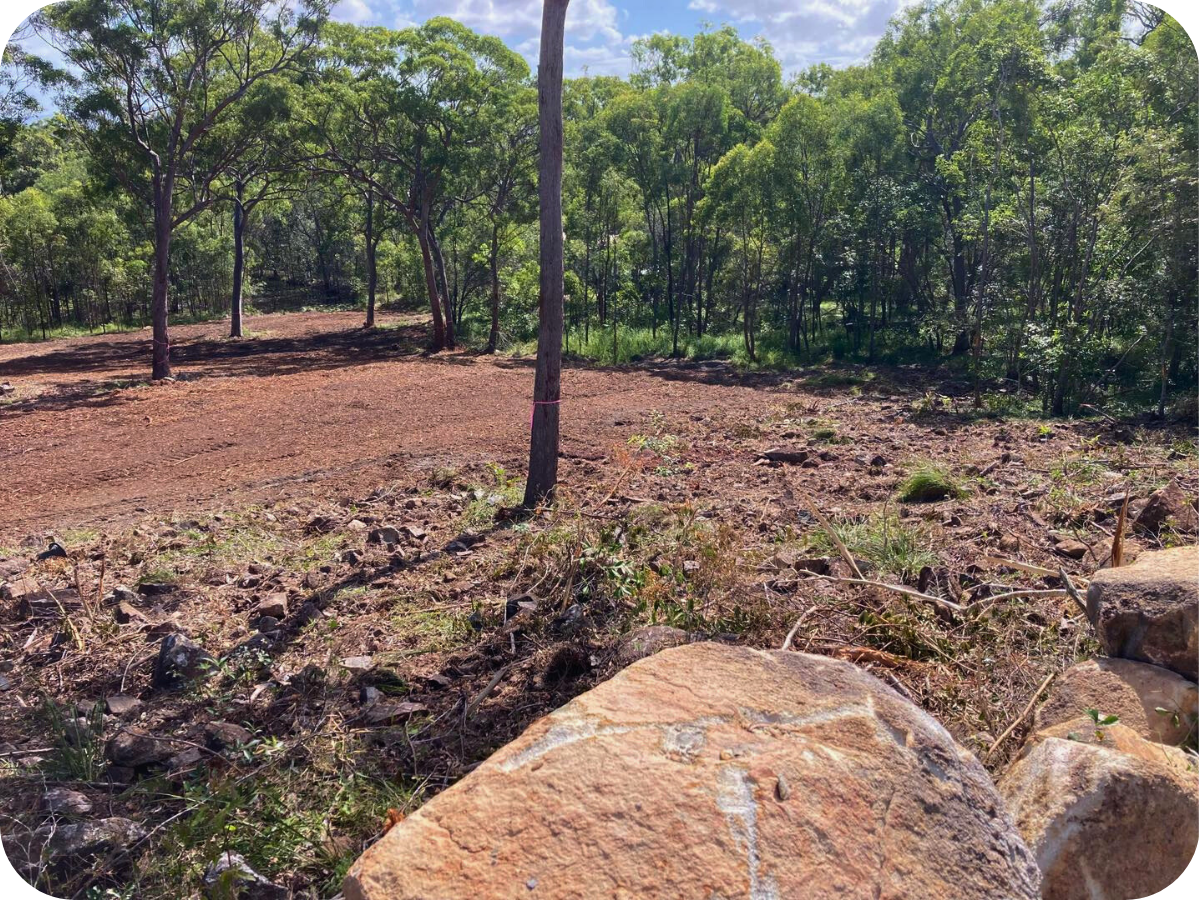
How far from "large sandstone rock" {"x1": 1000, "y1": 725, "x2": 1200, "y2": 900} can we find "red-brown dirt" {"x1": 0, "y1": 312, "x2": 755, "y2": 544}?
19.7 ft

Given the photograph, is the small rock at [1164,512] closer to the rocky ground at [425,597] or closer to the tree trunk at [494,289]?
the rocky ground at [425,597]

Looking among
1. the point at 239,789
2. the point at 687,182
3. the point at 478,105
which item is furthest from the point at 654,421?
the point at 687,182

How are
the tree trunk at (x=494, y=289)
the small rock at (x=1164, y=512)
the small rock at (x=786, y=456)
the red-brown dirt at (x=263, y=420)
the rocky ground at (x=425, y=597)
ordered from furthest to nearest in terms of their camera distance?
the tree trunk at (x=494, y=289), the small rock at (x=786, y=456), the red-brown dirt at (x=263, y=420), the small rock at (x=1164, y=512), the rocky ground at (x=425, y=597)

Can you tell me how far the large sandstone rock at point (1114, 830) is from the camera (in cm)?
221

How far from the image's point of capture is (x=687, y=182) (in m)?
24.2

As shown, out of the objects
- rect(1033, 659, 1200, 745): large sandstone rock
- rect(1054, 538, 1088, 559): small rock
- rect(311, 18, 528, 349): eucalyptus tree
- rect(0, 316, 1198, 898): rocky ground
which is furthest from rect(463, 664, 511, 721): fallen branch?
rect(311, 18, 528, 349): eucalyptus tree

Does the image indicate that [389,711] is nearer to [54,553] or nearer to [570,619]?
[570,619]

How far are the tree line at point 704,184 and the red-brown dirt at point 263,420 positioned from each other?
7.58ft

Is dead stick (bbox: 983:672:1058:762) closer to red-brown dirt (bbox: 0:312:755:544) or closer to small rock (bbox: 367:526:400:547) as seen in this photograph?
small rock (bbox: 367:526:400:547)

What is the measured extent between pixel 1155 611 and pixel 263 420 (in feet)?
35.9

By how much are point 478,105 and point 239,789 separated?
718 inches

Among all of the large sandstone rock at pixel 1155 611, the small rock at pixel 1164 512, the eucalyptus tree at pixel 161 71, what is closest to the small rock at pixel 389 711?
the large sandstone rock at pixel 1155 611

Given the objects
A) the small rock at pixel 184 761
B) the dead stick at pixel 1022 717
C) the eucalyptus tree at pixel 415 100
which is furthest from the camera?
the eucalyptus tree at pixel 415 100

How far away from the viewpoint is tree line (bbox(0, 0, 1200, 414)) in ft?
35.9
